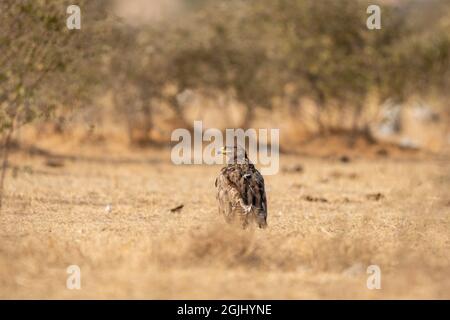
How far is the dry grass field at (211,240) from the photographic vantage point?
8453 millimetres

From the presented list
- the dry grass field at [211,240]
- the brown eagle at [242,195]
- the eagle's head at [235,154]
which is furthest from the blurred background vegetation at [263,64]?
the brown eagle at [242,195]

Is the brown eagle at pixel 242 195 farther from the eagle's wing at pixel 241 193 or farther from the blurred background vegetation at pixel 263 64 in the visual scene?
the blurred background vegetation at pixel 263 64

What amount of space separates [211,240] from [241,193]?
179 centimetres

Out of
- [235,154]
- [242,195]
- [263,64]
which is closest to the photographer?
[242,195]

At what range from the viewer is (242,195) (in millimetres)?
11133

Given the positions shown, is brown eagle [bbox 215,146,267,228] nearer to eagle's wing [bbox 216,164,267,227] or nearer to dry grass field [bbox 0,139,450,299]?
eagle's wing [bbox 216,164,267,227]

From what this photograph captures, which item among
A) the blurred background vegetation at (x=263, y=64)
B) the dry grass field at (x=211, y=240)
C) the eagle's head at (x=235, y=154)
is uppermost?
the blurred background vegetation at (x=263, y=64)

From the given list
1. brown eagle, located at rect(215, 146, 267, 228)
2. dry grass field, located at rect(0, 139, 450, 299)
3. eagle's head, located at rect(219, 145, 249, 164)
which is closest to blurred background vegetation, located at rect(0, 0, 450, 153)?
dry grass field, located at rect(0, 139, 450, 299)

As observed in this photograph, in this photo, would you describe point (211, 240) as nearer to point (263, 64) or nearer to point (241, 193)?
point (241, 193)

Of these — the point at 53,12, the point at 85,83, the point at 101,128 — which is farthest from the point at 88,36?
the point at 101,128

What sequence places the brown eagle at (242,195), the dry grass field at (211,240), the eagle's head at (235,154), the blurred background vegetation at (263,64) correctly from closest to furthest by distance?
the dry grass field at (211,240), the brown eagle at (242,195), the eagle's head at (235,154), the blurred background vegetation at (263,64)

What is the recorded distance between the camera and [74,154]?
2450 cm

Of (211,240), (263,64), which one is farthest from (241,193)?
(263,64)

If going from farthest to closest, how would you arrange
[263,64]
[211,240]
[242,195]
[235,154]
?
[263,64] → [235,154] → [242,195] → [211,240]
